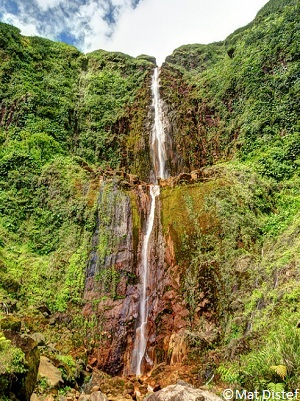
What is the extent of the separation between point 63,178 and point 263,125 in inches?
494

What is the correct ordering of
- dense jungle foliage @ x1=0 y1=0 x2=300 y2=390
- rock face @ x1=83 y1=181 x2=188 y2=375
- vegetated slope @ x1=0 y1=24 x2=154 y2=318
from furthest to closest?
vegetated slope @ x1=0 y1=24 x2=154 y2=318
rock face @ x1=83 y1=181 x2=188 y2=375
dense jungle foliage @ x1=0 y1=0 x2=300 y2=390

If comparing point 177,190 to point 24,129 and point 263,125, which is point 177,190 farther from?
point 24,129

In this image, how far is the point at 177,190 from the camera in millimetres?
16953

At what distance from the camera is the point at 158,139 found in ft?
82.7

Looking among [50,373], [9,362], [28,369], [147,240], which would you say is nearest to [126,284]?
[147,240]

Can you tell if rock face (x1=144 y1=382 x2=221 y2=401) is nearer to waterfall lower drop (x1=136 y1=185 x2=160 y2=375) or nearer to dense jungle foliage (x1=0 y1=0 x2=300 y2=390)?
dense jungle foliage (x1=0 y1=0 x2=300 y2=390)

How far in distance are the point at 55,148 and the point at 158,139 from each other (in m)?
7.89

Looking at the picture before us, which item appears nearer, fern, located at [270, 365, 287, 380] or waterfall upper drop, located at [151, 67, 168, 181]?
fern, located at [270, 365, 287, 380]

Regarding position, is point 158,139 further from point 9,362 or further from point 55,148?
point 9,362

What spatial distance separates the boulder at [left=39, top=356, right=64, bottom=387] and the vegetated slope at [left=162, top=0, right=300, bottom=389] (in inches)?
172

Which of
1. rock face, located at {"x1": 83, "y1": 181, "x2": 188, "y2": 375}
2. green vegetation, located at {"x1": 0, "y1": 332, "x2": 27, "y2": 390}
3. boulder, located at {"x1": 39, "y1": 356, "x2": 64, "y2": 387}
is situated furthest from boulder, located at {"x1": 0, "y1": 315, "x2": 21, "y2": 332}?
rock face, located at {"x1": 83, "y1": 181, "x2": 188, "y2": 375}

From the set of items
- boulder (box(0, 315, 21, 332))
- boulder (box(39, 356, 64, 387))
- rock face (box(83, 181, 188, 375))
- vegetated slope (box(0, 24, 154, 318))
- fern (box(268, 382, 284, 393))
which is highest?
vegetated slope (box(0, 24, 154, 318))

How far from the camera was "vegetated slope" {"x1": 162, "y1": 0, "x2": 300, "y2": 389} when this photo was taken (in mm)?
8375

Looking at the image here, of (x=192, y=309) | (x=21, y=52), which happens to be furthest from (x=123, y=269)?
(x=21, y=52)
